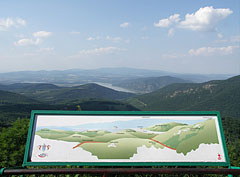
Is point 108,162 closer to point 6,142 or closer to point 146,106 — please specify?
point 6,142

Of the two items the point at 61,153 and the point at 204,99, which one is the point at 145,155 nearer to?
the point at 61,153

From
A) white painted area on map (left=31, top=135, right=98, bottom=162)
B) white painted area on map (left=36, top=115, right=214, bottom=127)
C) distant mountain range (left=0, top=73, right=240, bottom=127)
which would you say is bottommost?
distant mountain range (left=0, top=73, right=240, bottom=127)

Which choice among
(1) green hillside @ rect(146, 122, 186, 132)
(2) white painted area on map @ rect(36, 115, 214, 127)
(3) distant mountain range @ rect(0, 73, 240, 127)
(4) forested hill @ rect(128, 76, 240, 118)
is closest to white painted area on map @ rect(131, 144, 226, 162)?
(1) green hillside @ rect(146, 122, 186, 132)

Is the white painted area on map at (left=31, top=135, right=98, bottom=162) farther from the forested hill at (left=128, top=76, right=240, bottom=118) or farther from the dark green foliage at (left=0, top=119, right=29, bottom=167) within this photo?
the forested hill at (left=128, top=76, right=240, bottom=118)

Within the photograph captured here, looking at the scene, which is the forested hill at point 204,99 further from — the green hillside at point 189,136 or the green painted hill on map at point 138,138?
the green painted hill on map at point 138,138

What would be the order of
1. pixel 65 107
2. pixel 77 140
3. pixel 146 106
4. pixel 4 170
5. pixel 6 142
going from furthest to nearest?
1. pixel 146 106
2. pixel 65 107
3. pixel 6 142
4. pixel 77 140
5. pixel 4 170

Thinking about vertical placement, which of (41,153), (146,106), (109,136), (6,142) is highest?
(109,136)

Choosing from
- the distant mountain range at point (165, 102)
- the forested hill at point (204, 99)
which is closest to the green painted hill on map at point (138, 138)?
the distant mountain range at point (165, 102)

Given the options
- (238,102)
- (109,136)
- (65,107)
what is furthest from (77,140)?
(238,102)
